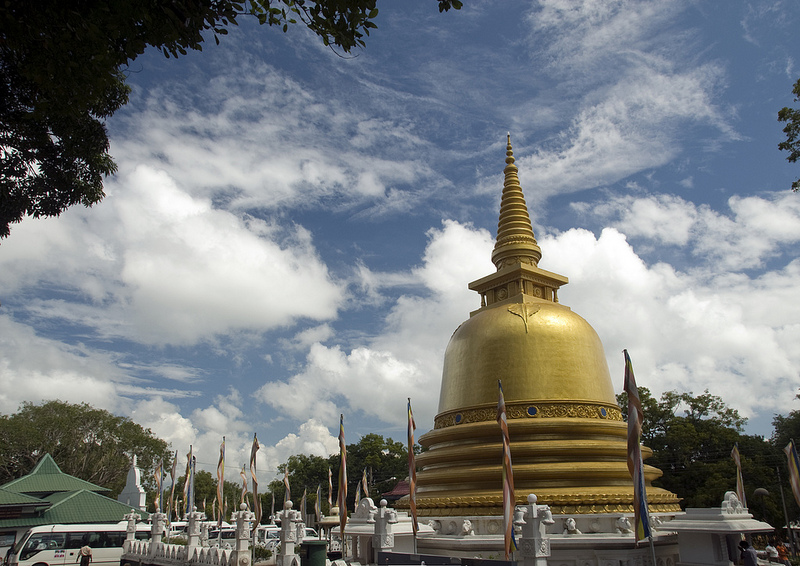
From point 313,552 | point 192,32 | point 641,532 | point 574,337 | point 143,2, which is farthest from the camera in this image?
point 574,337

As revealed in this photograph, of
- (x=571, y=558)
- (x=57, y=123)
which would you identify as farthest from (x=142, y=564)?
(x=57, y=123)

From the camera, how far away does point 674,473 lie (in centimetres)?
3981

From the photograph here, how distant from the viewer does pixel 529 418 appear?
24.0 metres

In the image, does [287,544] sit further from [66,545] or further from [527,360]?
[66,545]

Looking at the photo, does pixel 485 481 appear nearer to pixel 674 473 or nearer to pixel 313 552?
pixel 313 552

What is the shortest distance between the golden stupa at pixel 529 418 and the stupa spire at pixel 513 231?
97 centimetres

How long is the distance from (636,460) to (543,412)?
11.6 metres

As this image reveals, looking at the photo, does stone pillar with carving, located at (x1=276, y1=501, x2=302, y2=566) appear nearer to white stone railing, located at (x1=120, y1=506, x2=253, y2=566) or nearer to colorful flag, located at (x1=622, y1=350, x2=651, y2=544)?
white stone railing, located at (x1=120, y1=506, x2=253, y2=566)

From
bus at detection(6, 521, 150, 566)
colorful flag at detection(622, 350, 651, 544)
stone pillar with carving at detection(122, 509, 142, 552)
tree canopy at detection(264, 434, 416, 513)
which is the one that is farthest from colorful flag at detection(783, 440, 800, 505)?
tree canopy at detection(264, 434, 416, 513)

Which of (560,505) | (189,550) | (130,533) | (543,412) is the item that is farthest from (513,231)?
(130,533)

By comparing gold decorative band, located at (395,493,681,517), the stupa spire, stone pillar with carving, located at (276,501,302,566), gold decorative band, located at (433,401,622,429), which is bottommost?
stone pillar with carving, located at (276,501,302,566)

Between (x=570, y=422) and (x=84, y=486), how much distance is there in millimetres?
36653

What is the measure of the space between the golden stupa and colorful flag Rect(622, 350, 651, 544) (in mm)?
8693

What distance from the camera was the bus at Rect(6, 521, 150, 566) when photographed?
2780 cm
